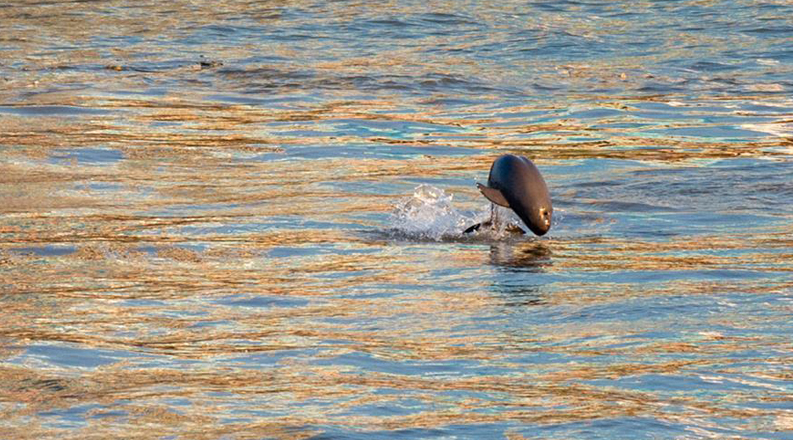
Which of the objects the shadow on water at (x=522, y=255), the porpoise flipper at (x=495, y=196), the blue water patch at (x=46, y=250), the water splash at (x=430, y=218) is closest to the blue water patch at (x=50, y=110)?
the water splash at (x=430, y=218)

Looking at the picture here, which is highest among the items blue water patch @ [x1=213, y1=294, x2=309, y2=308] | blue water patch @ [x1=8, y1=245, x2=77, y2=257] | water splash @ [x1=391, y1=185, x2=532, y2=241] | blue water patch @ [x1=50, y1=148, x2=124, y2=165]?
blue water patch @ [x1=213, y1=294, x2=309, y2=308]

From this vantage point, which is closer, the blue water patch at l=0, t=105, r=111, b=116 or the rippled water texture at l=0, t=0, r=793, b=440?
the rippled water texture at l=0, t=0, r=793, b=440

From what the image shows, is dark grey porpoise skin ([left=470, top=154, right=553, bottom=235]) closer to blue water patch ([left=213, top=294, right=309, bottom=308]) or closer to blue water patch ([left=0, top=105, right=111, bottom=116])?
blue water patch ([left=213, top=294, right=309, bottom=308])

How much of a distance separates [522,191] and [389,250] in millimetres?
869

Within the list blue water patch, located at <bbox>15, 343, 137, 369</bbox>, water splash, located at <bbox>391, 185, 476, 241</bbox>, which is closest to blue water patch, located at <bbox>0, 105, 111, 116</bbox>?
water splash, located at <bbox>391, 185, 476, 241</bbox>

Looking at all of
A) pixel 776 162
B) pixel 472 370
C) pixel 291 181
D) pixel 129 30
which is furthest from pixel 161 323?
pixel 129 30

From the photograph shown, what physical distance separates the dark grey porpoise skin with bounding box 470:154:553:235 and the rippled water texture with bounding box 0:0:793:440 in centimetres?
26

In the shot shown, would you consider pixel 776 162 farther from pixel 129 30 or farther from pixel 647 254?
pixel 129 30

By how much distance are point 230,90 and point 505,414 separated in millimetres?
13621

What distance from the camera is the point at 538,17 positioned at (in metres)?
26.0

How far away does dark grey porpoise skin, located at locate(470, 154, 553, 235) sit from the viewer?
9.48 meters

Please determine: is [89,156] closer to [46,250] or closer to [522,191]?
[46,250]

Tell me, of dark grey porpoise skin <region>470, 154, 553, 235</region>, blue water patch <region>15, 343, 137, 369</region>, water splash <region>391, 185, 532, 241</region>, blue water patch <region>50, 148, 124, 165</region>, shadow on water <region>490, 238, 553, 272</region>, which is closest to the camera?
blue water patch <region>15, 343, 137, 369</region>

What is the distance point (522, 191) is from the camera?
948 centimetres
